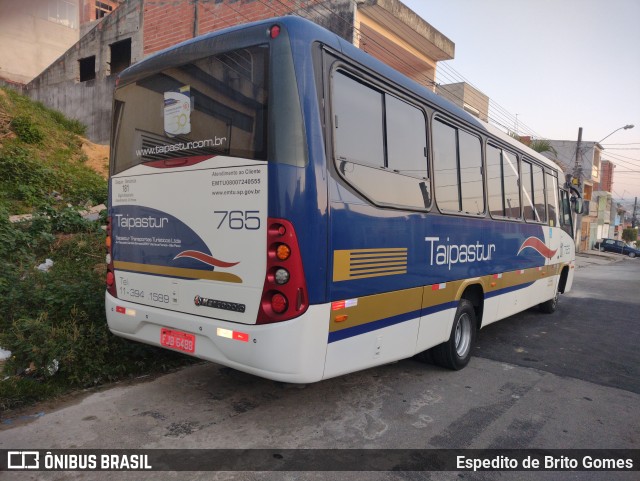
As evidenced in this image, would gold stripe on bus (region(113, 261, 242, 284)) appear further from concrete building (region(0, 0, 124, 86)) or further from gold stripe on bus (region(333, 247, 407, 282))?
concrete building (region(0, 0, 124, 86))

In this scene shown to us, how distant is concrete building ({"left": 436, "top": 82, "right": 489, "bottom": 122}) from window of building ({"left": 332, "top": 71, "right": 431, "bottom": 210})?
16007mm

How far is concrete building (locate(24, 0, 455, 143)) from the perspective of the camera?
13.2m

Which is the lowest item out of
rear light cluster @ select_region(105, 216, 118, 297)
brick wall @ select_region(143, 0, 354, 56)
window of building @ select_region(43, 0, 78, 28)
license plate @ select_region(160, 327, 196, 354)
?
license plate @ select_region(160, 327, 196, 354)

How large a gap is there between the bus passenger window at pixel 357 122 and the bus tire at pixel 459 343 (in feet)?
7.63

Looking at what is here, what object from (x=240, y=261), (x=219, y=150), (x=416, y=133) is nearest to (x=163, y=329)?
(x=240, y=261)

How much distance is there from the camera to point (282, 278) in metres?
3.30

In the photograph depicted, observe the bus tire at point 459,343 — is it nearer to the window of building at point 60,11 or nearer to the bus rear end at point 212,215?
the bus rear end at point 212,215

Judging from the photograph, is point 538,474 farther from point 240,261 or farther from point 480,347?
point 480,347

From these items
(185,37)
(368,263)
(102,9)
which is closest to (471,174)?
(368,263)

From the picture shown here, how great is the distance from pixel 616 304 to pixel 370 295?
10.2 meters

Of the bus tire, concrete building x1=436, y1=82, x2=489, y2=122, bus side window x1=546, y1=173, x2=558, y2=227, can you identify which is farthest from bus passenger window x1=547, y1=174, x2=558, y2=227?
concrete building x1=436, y1=82, x2=489, y2=122

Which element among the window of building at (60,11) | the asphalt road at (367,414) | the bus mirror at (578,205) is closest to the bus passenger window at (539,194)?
the bus mirror at (578,205)

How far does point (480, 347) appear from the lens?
22.1 ft

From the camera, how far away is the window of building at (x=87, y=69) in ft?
68.5
